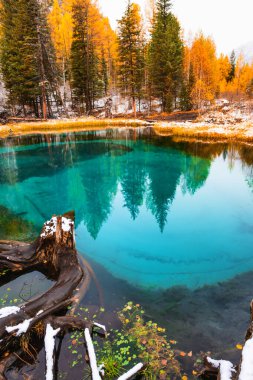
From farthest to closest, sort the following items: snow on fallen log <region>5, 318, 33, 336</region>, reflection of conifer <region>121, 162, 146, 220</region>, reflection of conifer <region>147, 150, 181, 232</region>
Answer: reflection of conifer <region>121, 162, 146, 220</region> < reflection of conifer <region>147, 150, 181, 232</region> < snow on fallen log <region>5, 318, 33, 336</region>

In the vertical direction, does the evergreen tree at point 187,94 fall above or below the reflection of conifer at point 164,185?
above

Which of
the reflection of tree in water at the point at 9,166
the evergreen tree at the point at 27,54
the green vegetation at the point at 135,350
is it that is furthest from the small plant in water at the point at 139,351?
the evergreen tree at the point at 27,54

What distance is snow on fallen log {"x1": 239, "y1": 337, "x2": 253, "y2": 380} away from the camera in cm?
242

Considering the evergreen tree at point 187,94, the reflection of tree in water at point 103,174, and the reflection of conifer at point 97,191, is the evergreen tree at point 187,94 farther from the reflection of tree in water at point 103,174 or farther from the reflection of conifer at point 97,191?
the reflection of conifer at point 97,191

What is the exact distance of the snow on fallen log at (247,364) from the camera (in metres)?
2.42

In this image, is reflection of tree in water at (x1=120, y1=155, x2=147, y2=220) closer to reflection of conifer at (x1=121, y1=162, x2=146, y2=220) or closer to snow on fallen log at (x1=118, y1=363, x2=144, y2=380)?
reflection of conifer at (x1=121, y1=162, x2=146, y2=220)

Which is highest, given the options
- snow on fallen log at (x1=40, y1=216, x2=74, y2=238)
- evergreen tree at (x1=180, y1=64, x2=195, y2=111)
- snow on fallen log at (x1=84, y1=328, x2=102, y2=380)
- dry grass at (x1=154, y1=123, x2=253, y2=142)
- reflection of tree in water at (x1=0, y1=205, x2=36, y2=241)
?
evergreen tree at (x1=180, y1=64, x2=195, y2=111)

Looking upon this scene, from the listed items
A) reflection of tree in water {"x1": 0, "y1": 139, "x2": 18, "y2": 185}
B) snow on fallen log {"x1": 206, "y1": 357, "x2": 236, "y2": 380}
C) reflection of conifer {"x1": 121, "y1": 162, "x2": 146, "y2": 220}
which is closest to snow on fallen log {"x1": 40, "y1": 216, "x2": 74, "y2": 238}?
snow on fallen log {"x1": 206, "y1": 357, "x2": 236, "y2": 380}

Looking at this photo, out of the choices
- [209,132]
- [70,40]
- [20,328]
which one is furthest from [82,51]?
[20,328]

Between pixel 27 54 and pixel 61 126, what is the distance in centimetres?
1301

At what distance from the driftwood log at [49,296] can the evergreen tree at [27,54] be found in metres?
32.1

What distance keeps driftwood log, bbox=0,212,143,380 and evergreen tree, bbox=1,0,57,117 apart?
32.1m

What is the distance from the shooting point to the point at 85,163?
1888 cm

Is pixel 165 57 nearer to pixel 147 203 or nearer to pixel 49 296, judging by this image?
pixel 147 203
